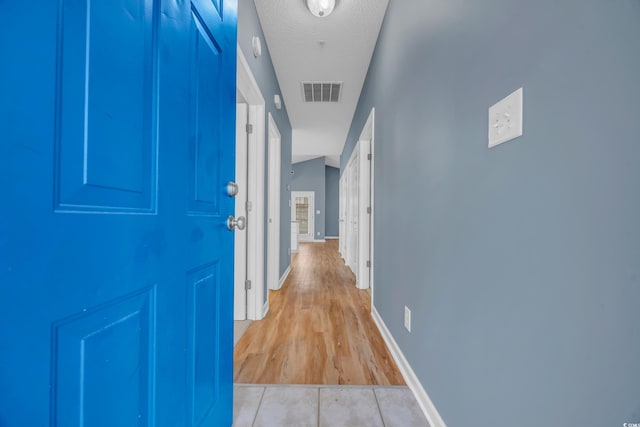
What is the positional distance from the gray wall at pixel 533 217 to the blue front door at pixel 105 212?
91cm

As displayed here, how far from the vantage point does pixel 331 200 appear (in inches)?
452

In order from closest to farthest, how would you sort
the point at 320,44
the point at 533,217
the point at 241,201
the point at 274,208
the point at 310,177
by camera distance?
the point at 533,217
the point at 241,201
the point at 320,44
the point at 274,208
the point at 310,177

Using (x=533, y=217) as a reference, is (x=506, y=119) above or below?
above

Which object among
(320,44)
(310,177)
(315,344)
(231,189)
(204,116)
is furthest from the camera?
(310,177)

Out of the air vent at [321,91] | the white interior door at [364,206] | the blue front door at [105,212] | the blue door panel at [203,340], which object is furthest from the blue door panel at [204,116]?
the air vent at [321,91]

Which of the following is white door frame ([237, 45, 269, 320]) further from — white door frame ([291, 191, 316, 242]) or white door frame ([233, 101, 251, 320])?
white door frame ([291, 191, 316, 242])

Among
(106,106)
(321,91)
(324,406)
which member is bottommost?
(324,406)

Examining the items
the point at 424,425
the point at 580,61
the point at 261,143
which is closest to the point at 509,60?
the point at 580,61

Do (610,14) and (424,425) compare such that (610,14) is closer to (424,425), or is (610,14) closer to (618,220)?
(618,220)

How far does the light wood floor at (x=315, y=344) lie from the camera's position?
162cm

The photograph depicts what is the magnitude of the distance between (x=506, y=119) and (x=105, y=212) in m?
1.00

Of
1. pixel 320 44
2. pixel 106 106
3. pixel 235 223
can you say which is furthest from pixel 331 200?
pixel 106 106

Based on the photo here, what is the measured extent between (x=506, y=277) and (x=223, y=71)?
1.19 metres

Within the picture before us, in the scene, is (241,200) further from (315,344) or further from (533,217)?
(533,217)
